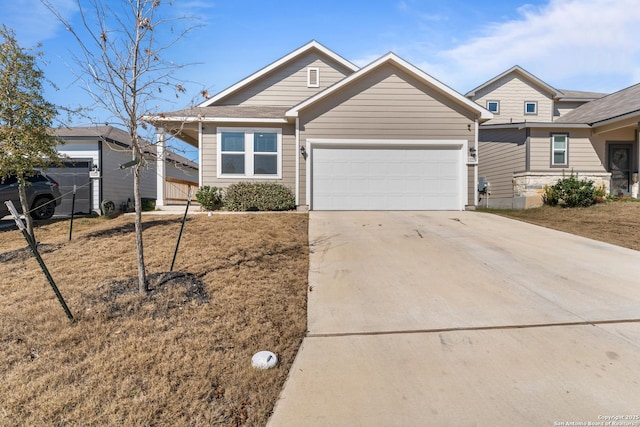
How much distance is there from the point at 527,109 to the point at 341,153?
49.0 ft

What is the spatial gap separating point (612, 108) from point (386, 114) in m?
10.9

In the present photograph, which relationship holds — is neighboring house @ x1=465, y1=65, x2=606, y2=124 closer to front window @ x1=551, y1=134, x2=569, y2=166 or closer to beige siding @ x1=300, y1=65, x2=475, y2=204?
front window @ x1=551, y1=134, x2=569, y2=166

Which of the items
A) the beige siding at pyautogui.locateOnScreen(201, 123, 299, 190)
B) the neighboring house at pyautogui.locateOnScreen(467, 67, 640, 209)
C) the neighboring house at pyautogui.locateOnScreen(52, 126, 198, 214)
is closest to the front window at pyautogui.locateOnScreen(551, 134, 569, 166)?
the neighboring house at pyautogui.locateOnScreen(467, 67, 640, 209)

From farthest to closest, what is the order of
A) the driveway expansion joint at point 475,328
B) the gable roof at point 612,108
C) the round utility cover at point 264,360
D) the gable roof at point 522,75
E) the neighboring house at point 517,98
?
the neighboring house at point 517,98 < the gable roof at point 522,75 < the gable roof at point 612,108 < the driveway expansion joint at point 475,328 < the round utility cover at point 264,360

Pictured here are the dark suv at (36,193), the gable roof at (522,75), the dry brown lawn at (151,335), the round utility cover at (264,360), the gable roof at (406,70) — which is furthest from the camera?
the gable roof at (522,75)

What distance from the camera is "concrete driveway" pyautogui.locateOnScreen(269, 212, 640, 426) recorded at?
2.52 meters

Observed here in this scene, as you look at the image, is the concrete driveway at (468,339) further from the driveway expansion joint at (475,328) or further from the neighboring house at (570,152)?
the neighboring house at (570,152)

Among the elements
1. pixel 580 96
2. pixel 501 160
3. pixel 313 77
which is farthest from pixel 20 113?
pixel 580 96

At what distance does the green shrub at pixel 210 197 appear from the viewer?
11.6 meters

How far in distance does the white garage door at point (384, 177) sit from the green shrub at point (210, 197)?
3163 mm

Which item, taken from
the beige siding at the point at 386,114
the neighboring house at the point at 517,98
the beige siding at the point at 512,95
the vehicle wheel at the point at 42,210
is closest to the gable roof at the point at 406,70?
the beige siding at the point at 386,114

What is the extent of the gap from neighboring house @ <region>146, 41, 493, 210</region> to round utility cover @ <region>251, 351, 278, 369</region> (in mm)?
8737

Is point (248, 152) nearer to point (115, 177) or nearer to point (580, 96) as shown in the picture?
point (115, 177)

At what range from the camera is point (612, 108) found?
15.1 metres
